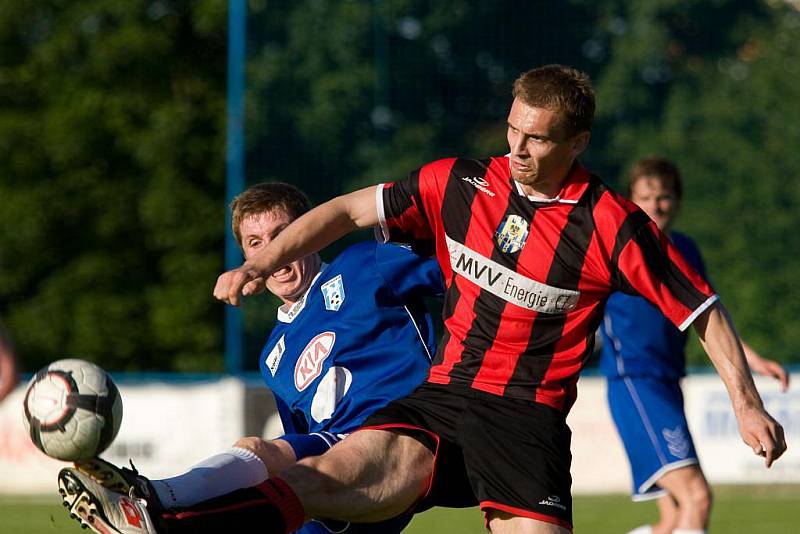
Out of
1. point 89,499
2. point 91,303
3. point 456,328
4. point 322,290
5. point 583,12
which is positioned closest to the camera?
point 89,499

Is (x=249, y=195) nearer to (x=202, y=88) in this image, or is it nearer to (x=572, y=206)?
(x=572, y=206)

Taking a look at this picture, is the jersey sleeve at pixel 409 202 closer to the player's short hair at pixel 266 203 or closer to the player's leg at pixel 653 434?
the player's short hair at pixel 266 203

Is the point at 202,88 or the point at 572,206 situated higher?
the point at 202,88

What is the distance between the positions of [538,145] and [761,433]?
3.95 feet

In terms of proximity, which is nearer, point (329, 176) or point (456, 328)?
point (456, 328)

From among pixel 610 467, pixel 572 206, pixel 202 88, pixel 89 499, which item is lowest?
pixel 610 467

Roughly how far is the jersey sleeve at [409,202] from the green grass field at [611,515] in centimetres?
461

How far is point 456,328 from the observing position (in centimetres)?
498

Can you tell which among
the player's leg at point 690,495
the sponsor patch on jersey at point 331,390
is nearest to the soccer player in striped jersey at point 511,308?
the sponsor patch on jersey at point 331,390

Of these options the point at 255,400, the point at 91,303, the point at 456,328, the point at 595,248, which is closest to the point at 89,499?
the point at 456,328

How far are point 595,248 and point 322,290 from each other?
4.00ft

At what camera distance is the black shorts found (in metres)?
4.68

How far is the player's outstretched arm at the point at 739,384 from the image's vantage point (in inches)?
174

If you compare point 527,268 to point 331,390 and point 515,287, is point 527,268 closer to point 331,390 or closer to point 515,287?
point 515,287
